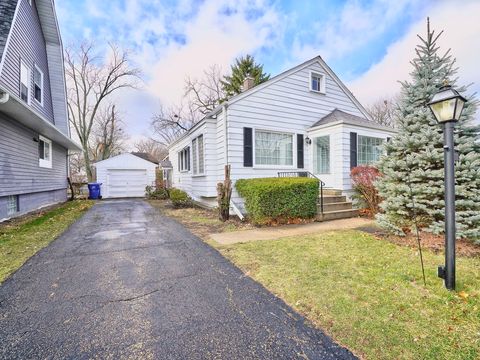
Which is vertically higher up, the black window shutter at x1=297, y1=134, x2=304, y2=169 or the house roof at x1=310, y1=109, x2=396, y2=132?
the house roof at x1=310, y1=109, x2=396, y2=132

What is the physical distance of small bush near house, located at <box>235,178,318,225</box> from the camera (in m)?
6.74

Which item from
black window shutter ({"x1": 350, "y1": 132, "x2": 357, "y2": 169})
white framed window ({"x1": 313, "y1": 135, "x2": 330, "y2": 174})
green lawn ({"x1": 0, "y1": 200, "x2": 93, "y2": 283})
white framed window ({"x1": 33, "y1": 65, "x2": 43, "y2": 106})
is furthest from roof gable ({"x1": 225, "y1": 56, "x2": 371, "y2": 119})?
white framed window ({"x1": 33, "y1": 65, "x2": 43, "y2": 106})

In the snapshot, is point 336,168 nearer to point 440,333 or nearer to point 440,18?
point 440,18

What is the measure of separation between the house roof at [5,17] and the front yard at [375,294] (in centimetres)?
974

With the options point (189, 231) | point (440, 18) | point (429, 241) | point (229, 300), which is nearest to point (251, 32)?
point (440, 18)

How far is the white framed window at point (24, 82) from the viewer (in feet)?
30.3

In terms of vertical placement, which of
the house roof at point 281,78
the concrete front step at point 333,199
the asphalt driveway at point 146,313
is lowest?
the asphalt driveway at point 146,313

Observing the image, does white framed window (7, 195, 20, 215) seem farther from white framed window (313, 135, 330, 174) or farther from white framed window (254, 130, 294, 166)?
white framed window (313, 135, 330, 174)

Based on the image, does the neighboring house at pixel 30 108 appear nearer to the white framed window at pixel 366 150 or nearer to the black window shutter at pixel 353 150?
the black window shutter at pixel 353 150

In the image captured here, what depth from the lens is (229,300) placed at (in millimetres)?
2787

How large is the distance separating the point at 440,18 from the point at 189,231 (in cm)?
877

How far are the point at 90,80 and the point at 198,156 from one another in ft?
76.1

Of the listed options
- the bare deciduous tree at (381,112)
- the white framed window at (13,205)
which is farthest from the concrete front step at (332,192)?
the bare deciduous tree at (381,112)

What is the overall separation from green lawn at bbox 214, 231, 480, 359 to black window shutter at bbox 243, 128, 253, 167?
14.4 feet
